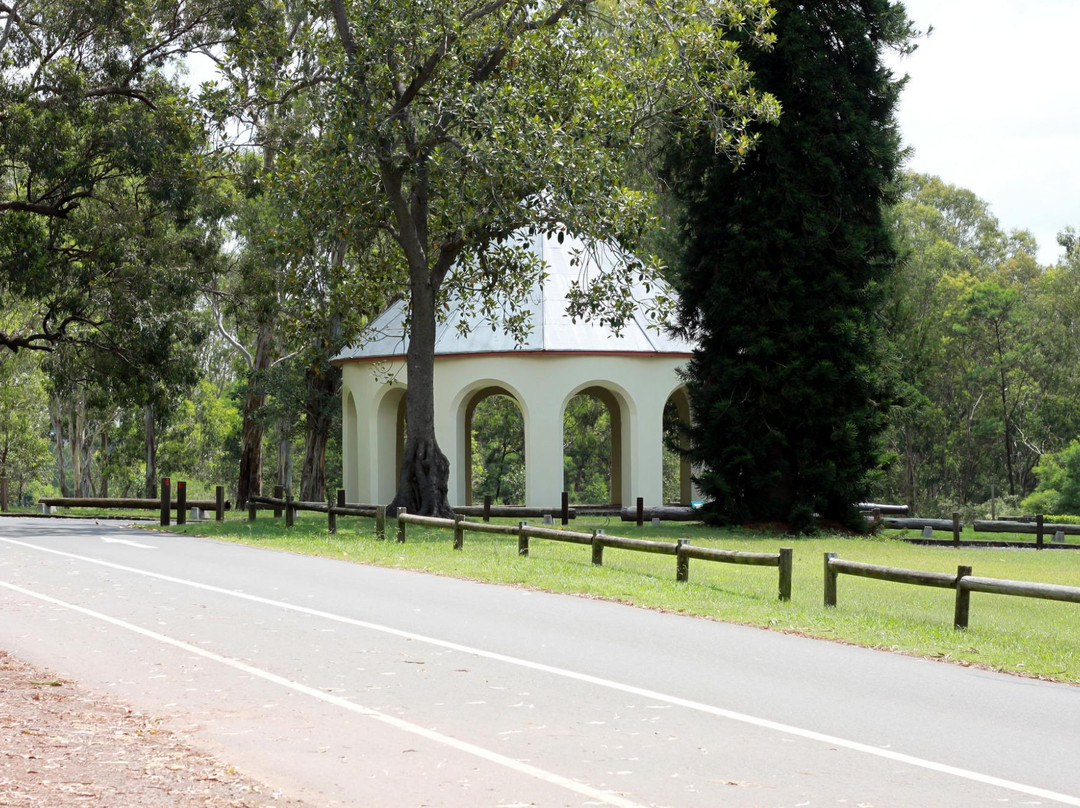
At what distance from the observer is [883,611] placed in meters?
13.6

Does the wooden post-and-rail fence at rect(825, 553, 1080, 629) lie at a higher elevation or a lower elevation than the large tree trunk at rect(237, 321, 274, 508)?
lower

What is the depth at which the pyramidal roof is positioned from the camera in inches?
1294

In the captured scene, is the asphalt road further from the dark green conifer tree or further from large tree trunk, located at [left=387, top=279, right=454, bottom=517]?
the dark green conifer tree

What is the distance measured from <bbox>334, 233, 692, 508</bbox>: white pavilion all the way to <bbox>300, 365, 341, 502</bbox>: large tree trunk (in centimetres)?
639

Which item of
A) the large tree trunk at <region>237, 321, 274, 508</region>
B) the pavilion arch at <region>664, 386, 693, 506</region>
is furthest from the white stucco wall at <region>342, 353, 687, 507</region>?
the large tree trunk at <region>237, 321, 274, 508</region>

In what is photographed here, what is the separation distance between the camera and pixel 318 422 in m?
43.2

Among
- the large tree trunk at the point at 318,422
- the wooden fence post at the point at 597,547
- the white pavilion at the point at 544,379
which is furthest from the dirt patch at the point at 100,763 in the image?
the large tree trunk at the point at 318,422

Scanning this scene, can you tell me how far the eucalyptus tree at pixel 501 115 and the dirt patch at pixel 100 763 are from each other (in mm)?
15763

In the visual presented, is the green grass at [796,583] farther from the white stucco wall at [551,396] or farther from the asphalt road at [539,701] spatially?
the white stucco wall at [551,396]

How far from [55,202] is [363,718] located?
27915 mm

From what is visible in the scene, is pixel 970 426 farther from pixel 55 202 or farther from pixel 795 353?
pixel 55 202

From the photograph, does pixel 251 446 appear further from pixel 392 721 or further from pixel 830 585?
pixel 392 721

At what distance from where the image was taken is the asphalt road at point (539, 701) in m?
6.29

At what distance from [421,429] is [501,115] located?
7846 mm
